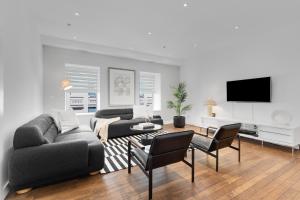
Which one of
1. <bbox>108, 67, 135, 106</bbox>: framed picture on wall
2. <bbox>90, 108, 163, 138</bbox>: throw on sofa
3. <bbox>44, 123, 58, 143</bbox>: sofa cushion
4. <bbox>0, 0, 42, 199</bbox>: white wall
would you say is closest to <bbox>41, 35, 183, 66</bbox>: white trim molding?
<bbox>108, 67, 135, 106</bbox>: framed picture on wall

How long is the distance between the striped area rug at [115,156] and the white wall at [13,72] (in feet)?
4.51

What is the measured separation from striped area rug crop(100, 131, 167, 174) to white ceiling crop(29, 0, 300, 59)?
292cm

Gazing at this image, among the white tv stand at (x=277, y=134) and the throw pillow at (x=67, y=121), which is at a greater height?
the throw pillow at (x=67, y=121)

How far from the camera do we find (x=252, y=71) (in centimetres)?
452

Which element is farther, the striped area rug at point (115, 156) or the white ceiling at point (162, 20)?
the white ceiling at point (162, 20)

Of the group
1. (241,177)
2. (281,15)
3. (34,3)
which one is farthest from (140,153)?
(281,15)

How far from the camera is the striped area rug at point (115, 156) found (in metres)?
2.68

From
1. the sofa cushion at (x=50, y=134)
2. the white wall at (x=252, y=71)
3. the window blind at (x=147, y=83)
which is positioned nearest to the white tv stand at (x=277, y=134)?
the white wall at (x=252, y=71)

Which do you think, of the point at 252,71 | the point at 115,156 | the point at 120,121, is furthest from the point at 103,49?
the point at 252,71

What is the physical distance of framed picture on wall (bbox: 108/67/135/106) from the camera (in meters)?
5.55

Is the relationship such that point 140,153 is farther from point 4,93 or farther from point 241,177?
point 4,93

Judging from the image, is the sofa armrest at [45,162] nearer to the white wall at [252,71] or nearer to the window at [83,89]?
the window at [83,89]

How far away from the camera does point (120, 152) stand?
3.35m

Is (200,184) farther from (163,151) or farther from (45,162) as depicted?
(45,162)
